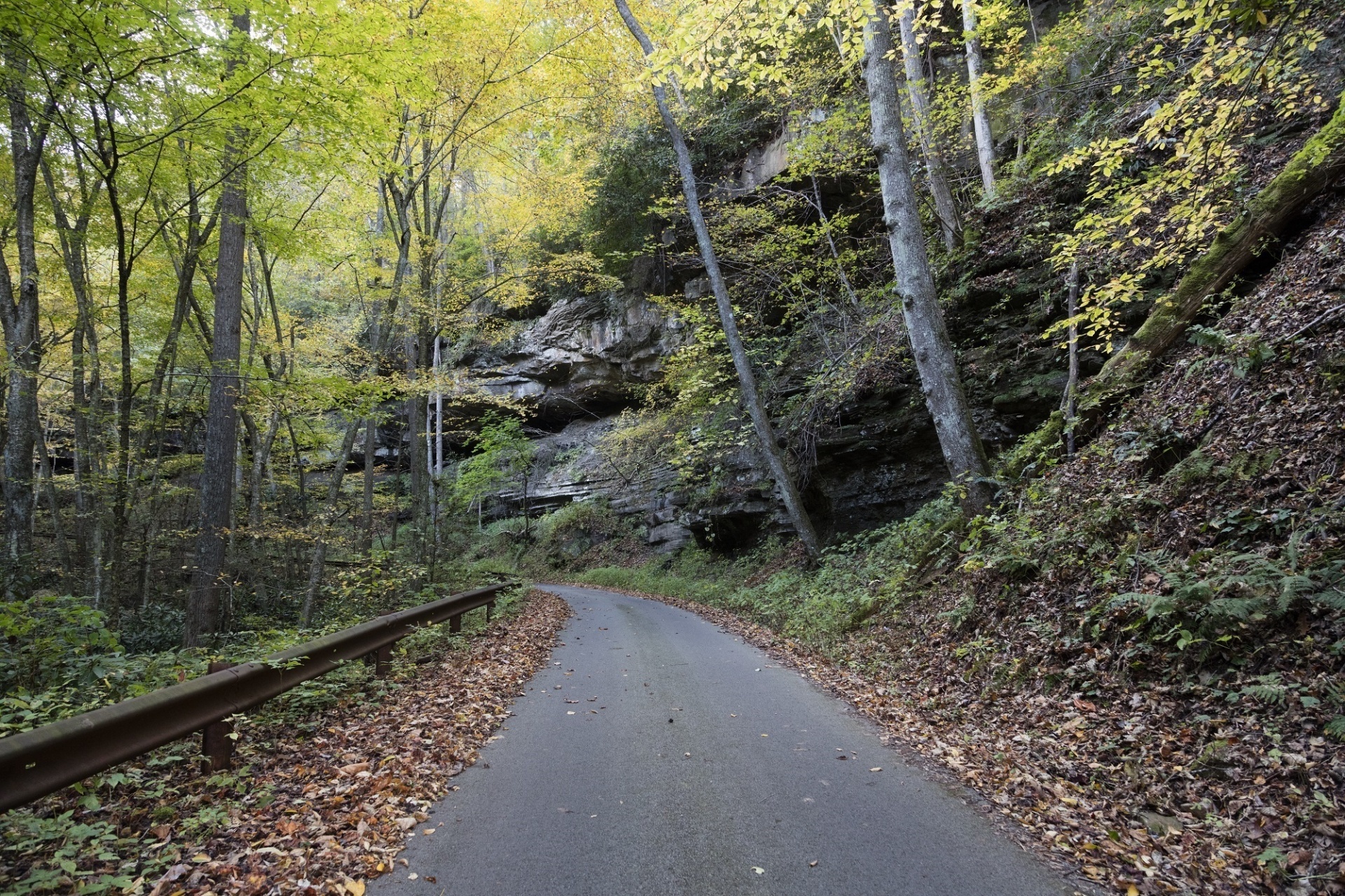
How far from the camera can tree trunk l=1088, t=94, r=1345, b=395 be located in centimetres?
690

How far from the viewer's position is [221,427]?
903 centimetres

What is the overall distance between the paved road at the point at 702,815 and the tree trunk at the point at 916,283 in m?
4.08

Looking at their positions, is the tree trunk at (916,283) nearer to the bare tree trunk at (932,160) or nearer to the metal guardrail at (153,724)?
the bare tree trunk at (932,160)

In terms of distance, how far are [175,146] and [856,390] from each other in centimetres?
1223

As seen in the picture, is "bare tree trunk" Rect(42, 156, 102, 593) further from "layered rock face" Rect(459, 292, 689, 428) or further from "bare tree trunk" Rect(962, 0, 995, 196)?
"bare tree trunk" Rect(962, 0, 995, 196)

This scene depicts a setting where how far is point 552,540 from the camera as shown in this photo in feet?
91.4

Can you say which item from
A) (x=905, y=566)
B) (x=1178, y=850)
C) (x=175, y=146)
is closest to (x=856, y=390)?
(x=905, y=566)

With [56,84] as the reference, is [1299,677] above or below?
below

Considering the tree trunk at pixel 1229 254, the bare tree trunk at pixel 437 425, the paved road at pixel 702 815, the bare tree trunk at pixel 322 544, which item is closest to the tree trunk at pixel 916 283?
the tree trunk at pixel 1229 254

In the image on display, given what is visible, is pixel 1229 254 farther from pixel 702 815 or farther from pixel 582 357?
pixel 582 357

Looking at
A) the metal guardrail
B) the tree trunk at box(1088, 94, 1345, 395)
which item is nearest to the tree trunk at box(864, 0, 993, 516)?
the tree trunk at box(1088, 94, 1345, 395)

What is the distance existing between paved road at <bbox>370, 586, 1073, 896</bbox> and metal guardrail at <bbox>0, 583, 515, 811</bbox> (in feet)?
4.80

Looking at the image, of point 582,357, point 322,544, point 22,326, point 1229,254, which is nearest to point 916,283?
point 1229,254

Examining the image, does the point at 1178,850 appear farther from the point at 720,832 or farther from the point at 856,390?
the point at 856,390
